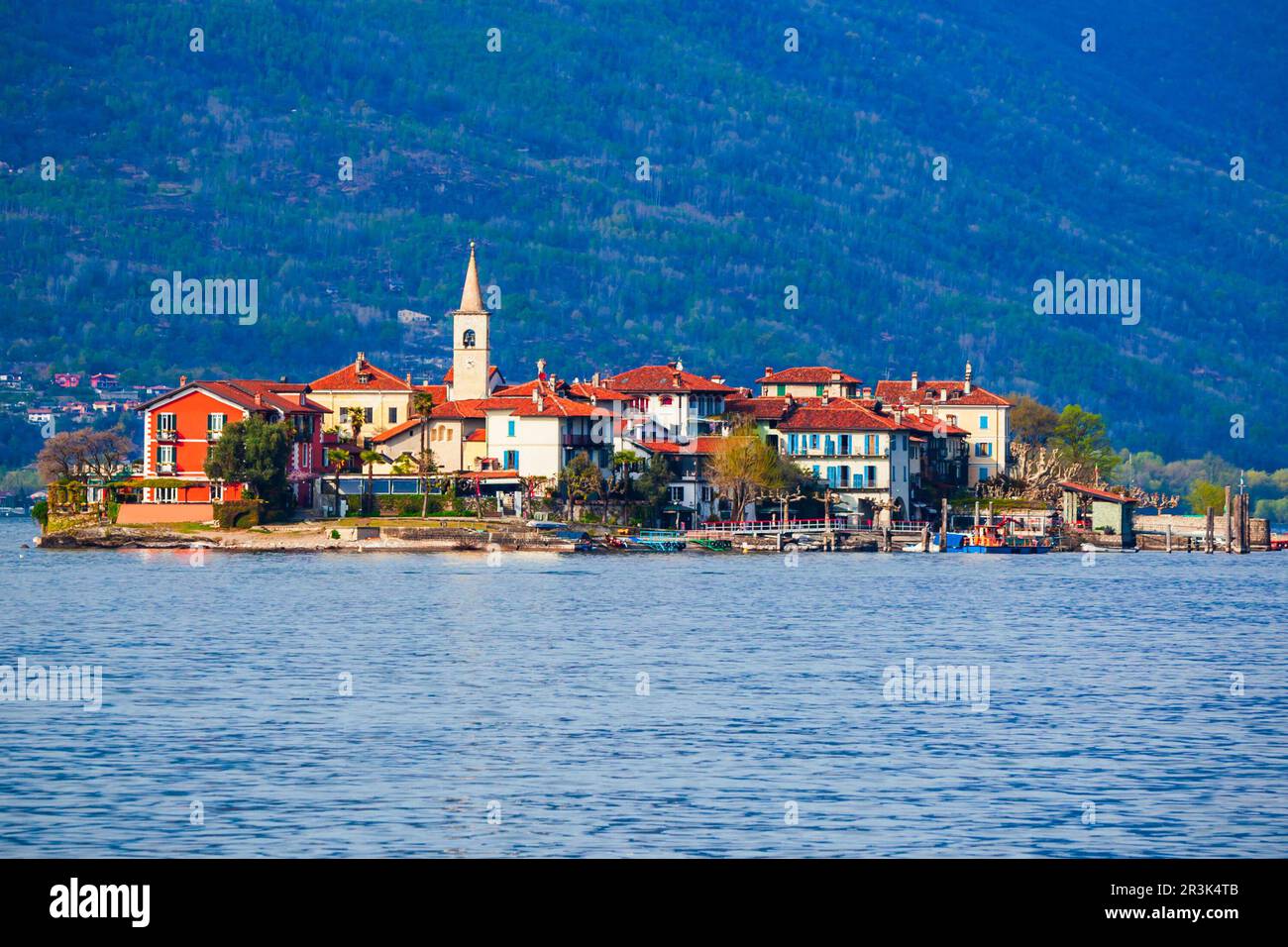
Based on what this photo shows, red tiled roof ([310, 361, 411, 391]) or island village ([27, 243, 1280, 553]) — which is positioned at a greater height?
red tiled roof ([310, 361, 411, 391])

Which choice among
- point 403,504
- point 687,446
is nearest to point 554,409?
point 687,446

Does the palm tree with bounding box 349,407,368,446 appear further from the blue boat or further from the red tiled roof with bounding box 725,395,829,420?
the blue boat

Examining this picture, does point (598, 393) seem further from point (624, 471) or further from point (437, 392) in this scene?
point (437, 392)

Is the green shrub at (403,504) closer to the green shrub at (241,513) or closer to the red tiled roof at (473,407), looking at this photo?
the green shrub at (241,513)

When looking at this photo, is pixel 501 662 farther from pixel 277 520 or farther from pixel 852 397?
pixel 852 397

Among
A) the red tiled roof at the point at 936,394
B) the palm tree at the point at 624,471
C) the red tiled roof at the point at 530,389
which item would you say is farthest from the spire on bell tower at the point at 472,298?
the red tiled roof at the point at 936,394

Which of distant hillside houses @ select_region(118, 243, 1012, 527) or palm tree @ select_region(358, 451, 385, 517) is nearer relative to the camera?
palm tree @ select_region(358, 451, 385, 517)

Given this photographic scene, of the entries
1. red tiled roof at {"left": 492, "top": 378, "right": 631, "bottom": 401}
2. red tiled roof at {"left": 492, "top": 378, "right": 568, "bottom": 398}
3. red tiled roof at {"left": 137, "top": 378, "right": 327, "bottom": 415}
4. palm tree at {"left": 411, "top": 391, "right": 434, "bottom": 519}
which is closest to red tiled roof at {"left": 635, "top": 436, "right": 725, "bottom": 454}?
red tiled roof at {"left": 492, "top": 378, "right": 631, "bottom": 401}

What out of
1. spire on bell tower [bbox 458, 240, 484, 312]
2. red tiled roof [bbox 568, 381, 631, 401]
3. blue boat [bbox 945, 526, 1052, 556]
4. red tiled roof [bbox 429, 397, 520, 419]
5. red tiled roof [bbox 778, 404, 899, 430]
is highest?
spire on bell tower [bbox 458, 240, 484, 312]
